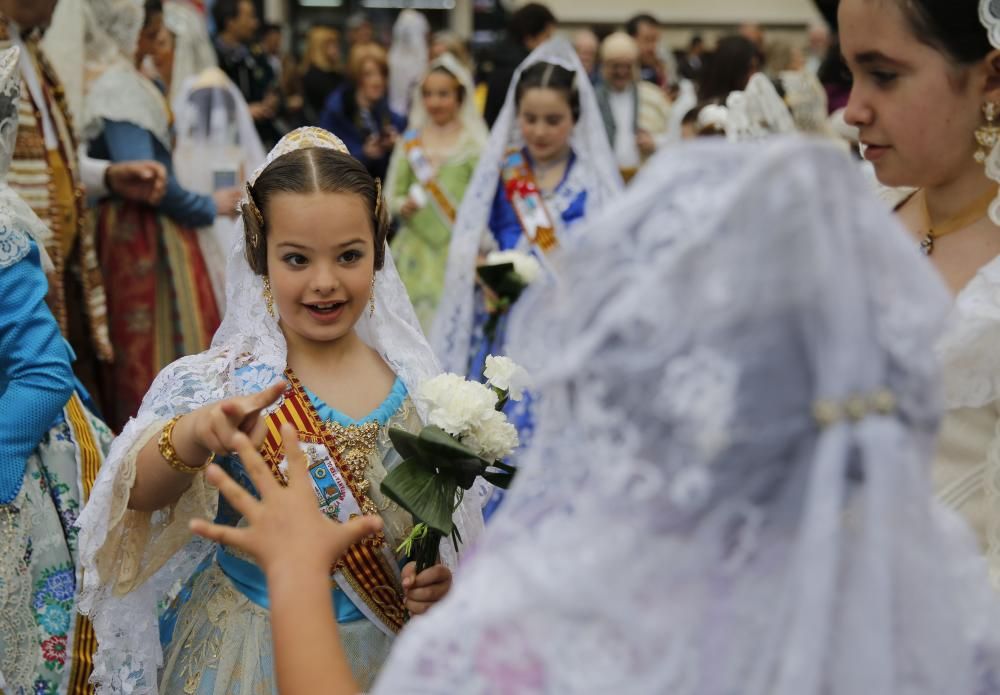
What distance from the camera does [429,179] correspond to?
6566 mm

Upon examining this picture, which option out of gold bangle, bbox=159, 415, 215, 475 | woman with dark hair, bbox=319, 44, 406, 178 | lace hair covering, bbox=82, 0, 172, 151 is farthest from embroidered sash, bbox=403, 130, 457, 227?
gold bangle, bbox=159, 415, 215, 475

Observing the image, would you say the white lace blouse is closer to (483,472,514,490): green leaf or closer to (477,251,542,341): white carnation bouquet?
(483,472,514,490): green leaf

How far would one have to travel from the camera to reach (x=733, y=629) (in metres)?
1.14

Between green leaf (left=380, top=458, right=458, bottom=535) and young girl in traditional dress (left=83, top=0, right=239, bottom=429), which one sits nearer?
green leaf (left=380, top=458, right=458, bottom=535)

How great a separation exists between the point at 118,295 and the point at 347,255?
2684 millimetres

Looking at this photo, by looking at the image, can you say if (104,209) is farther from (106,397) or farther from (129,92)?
(106,397)

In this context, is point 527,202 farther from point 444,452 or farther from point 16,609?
point 444,452

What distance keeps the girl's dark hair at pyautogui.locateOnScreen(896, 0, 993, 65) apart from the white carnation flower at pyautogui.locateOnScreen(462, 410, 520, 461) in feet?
3.21

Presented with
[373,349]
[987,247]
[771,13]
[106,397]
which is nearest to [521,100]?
[106,397]

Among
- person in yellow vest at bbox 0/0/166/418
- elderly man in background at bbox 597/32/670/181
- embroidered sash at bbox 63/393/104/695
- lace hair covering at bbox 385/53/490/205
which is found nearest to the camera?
embroidered sash at bbox 63/393/104/695

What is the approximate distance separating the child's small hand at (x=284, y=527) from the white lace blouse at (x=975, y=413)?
1041mm

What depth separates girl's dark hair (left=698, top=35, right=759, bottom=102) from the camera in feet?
20.4

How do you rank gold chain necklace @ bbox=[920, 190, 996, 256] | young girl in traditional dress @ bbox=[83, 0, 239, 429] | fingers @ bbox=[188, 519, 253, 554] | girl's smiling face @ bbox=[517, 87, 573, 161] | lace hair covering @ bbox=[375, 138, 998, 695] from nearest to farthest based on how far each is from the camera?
lace hair covering @ bbox=[375, 138, 998, 695]
fingers @ bbox=[188, 519, 253, 554]
gold chain necklace @ bbox=[920, 190, 996, 256]
young girl in traditional dress @ bbox=[83, 0, 239, 429]
girl's smiling face @ bbox=[517, 87, 573, 161]

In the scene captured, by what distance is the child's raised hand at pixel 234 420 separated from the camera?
68.2 inches
